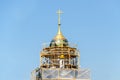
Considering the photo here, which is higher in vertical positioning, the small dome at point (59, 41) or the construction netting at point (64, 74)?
the small dome at point (59, 41)

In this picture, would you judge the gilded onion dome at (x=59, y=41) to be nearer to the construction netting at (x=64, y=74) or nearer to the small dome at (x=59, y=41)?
the small dome at (x=59, y=41)

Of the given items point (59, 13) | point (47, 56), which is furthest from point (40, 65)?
point (59, 13)

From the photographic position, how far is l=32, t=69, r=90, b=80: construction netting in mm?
117875

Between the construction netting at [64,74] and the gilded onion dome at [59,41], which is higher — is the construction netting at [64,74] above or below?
below

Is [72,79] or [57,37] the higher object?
[57,37]

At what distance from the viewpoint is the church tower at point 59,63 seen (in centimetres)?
11825

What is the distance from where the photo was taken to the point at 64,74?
118 metres

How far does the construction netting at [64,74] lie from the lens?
117875 millimetres

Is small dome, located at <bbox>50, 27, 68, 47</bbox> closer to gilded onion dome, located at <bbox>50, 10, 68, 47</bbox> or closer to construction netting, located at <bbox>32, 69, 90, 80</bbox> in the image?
gilded onion dome, located at <bbox>50, 10, 68, 47</bbox>

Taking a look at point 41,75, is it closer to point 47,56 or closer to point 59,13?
point 47,56

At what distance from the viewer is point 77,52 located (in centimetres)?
12238

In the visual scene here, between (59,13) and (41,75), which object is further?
(59,13)

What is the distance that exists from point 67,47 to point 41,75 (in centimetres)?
875

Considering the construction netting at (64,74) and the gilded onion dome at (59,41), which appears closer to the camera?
the construction netting at (64,74)
